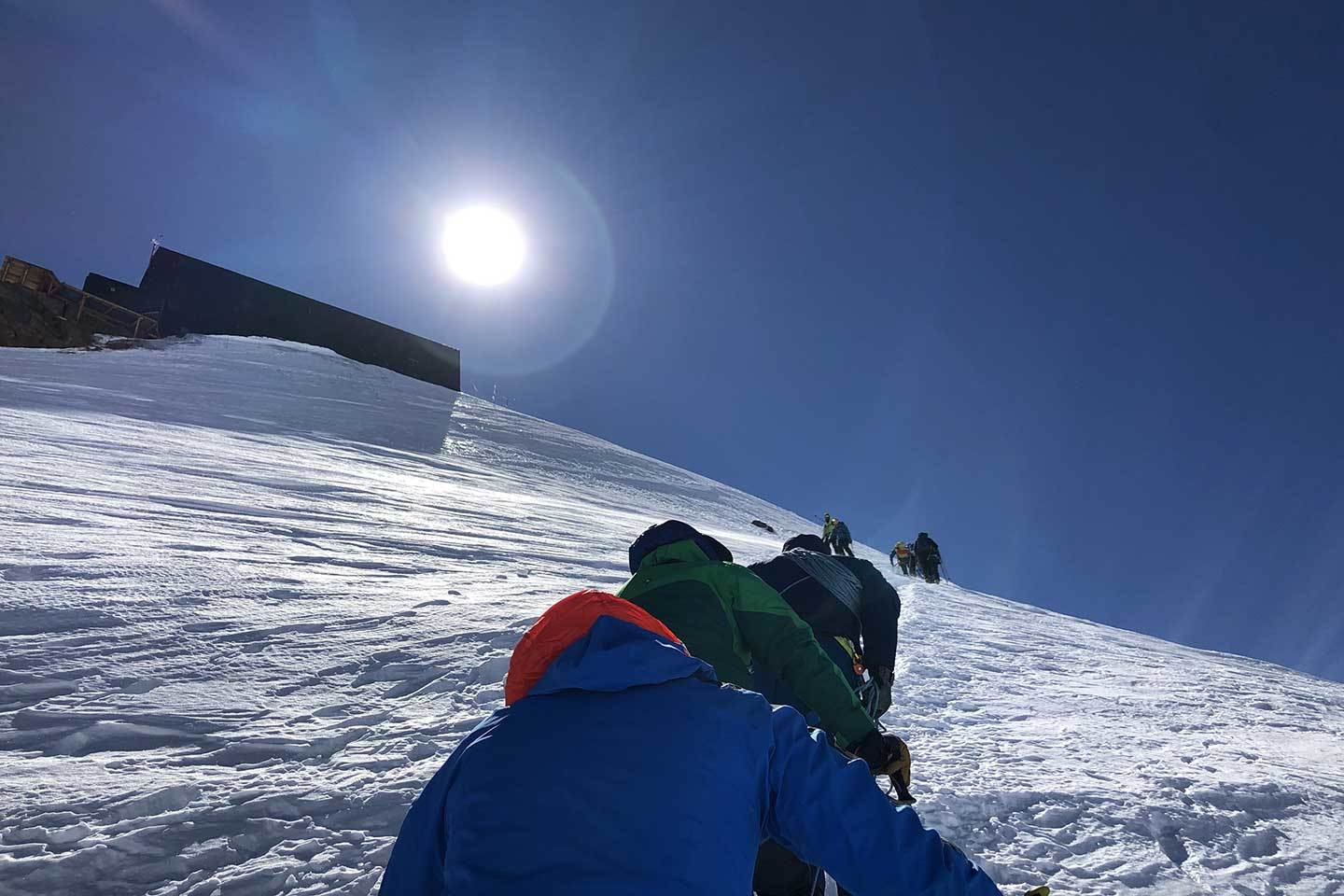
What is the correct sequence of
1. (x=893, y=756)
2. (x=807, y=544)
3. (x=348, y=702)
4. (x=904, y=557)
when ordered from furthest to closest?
(x=904, y=557), (x=807, y=544), (x=348, y=702), (x=893, y=756)

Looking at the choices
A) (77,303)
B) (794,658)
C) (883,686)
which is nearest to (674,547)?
(794,658)

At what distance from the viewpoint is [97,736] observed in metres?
2.47

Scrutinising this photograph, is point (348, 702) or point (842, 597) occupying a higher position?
point (842, 597)

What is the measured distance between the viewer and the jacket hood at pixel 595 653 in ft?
4.01

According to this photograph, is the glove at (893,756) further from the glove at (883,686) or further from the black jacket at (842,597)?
the glove at (883,686)

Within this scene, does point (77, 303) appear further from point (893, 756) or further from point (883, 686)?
point (893, 756)

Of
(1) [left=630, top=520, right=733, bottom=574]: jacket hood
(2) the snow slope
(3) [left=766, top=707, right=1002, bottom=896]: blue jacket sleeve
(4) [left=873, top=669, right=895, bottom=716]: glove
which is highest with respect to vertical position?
(1) [left=630, top=520, right=733, bottom=574]: jacket hood

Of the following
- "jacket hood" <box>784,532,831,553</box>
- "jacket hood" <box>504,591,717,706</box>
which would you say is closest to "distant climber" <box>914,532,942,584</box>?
"jacket hood" <box>784,532,831,553</box>

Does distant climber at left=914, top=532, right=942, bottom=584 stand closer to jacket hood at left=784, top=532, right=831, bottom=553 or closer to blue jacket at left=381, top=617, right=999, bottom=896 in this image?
jacket hood at left=784, top=532, right=831, bottom=553

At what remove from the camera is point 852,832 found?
4.35 feet

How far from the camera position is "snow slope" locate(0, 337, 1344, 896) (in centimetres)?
216

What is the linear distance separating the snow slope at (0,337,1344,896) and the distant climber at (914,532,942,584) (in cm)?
495

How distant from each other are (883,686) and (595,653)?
2364mm

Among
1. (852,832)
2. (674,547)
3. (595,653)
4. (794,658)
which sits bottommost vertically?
(852,832)
